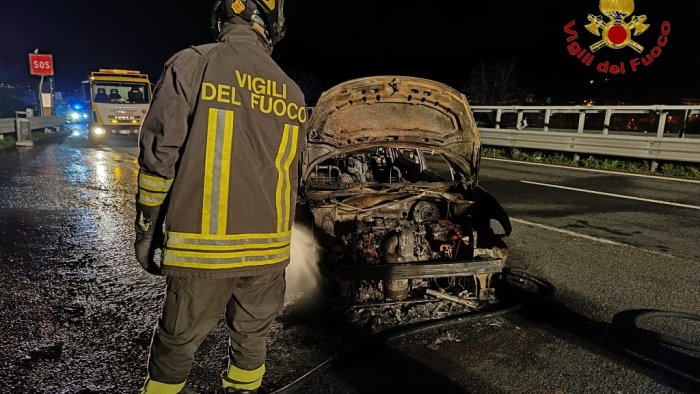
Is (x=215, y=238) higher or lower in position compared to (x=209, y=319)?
higher

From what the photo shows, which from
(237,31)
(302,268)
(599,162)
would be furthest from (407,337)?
(599,162)

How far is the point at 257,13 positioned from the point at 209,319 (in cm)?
140

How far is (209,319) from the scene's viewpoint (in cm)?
200

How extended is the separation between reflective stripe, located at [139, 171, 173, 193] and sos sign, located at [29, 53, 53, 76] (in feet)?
88.3

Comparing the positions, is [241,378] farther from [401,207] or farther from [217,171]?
[401,207]

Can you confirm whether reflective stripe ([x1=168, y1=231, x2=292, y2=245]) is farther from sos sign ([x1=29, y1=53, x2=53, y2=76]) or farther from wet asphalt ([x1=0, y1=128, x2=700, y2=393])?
sos sign ([x1=29, y1=53, x2=53, y2=76])

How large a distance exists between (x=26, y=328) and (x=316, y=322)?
6.79 ft

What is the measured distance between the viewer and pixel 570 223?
6.43 metres

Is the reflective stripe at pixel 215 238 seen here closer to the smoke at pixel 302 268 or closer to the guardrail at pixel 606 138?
the smoke at pixel 302 268

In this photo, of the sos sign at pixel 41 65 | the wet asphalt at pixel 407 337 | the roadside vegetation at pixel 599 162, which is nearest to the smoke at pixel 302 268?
the wet asphalt at pixel 407 337

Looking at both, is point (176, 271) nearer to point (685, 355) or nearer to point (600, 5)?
point (685, 355)

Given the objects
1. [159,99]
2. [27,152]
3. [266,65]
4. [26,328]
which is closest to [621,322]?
[266,65]

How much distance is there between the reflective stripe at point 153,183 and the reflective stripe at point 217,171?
0.55 feet

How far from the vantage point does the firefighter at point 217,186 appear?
1.84 meters
